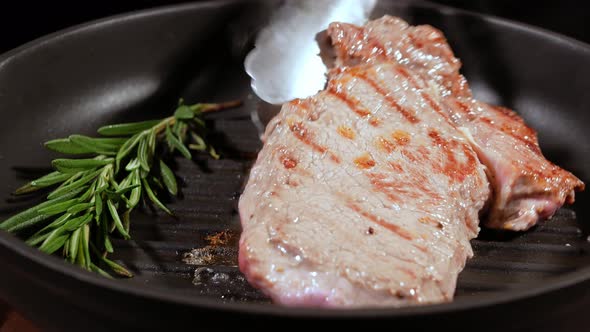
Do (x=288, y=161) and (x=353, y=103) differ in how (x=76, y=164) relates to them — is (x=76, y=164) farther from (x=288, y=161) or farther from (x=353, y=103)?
(x=353, y=103)

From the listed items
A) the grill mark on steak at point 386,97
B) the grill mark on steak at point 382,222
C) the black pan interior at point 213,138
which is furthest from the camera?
the grill mark on steak at point 386,97

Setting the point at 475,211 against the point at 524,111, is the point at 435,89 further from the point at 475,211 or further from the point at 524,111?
the point at 524,111

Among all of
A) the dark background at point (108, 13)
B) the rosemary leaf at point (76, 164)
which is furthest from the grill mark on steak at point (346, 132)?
the dark background at point (108, 13)

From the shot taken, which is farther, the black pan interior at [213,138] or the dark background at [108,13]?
the dark background at [108,13]

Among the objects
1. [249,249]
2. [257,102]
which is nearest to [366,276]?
[249,249]

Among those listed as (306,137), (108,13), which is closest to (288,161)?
(306,137)

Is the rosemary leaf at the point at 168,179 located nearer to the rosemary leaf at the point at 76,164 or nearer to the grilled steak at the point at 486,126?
the rosemary leaf at the point at 76,164

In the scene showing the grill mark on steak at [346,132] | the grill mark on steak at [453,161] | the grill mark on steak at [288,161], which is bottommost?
the grill mark on steak at [453,161]
